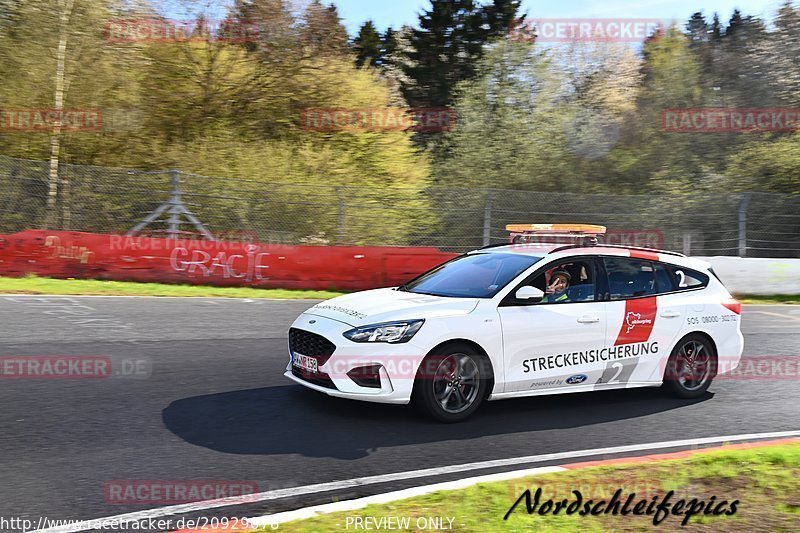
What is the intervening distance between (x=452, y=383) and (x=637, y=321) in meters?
2.19

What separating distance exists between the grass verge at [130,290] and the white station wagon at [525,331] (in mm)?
8102

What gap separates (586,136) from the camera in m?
32.7

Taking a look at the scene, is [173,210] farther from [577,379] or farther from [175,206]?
[577,379]

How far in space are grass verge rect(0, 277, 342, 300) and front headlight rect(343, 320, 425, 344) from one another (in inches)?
358

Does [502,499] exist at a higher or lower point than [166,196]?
lower

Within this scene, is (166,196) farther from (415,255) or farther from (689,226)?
(689,226)

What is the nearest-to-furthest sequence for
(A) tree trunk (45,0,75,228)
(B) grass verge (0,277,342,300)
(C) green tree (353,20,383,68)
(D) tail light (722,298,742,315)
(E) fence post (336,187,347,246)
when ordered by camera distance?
(D) tail light (722,298,742,315) → (B) grass verge (0,277,342,300) → (E) fence post (336,187,347,246) → (A) tree trunk (45,0,75,228) → (C) green tree (353,20,383,68)

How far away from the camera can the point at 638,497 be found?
4.98 meters

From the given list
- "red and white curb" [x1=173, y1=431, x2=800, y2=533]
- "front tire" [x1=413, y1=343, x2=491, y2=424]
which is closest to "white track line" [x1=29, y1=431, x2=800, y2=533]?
"red and white curb" [x1=173, y1=431, x2=800, y2=533]

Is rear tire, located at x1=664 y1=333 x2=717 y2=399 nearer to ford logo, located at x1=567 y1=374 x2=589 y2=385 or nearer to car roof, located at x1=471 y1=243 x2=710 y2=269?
car roof, located at x1=471 y1=243 x2=710 y2=269

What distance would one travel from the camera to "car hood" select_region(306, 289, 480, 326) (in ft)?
23.0

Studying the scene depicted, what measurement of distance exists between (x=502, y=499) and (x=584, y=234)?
4.67m

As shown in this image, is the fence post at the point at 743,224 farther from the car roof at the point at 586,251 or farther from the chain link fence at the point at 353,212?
the car roof at the point at 586,251

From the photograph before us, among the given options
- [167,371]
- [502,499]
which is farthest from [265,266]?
[502,499]
